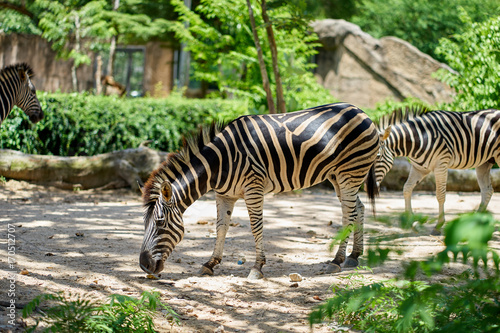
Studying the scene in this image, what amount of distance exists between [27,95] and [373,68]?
537 inches

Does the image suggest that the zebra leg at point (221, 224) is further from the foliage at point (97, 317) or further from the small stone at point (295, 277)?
the foliage at point (97, 317)

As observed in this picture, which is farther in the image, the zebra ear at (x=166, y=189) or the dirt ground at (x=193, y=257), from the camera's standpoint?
the zebra ear at (x=166, y=189)

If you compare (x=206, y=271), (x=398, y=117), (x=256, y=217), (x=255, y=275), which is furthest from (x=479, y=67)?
(x=206, y=271)

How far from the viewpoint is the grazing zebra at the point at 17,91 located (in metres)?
7.71

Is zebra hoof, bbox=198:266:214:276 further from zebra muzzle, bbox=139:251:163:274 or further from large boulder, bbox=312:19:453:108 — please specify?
large boulder, bbox=312:19:453:108

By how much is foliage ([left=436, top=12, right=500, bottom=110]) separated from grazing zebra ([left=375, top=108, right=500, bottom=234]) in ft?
9.91

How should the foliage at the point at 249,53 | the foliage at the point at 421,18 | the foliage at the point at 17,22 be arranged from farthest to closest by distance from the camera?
the foliage at the point at 421,18, the foliage at the point at 17,22, the foliage at the point at 249,53

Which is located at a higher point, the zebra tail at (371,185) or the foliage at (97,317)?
the zebra tail at (371,185)

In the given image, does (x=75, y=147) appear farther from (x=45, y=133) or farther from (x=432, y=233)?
(x=432, y=233)

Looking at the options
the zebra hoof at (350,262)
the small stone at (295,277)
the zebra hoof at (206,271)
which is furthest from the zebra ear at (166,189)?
the zebra hoof at (350,262)

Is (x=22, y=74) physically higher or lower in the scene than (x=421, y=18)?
lower

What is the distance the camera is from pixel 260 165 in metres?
4.82

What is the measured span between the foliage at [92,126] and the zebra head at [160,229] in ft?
21.1

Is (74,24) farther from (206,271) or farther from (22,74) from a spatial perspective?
(206,271)
